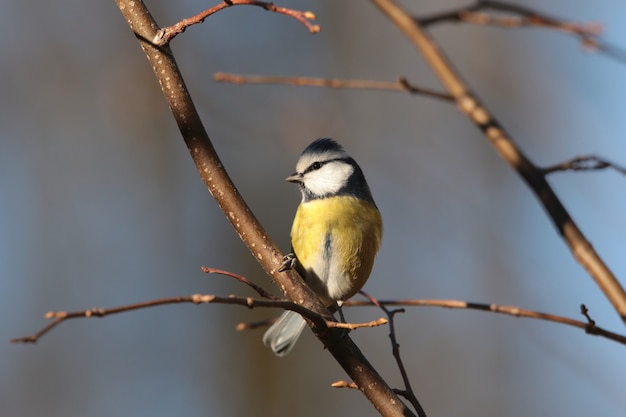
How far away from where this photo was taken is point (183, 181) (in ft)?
Result: 26.3

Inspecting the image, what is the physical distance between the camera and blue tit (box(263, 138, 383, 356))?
3023mm

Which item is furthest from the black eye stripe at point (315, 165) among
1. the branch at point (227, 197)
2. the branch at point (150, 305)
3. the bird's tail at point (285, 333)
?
the branch at point (150, 305)

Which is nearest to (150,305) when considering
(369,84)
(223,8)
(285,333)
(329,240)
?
(369,84)

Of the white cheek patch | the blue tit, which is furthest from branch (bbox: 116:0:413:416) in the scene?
the white cheek patch

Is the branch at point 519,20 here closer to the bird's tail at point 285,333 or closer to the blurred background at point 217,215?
the bird's tail at point 285,333

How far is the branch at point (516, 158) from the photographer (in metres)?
1.04

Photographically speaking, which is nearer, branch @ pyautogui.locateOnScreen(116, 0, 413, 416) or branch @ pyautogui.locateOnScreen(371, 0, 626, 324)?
branch @ pyautogui.locateOnScreen(371, 0, 626, 324)

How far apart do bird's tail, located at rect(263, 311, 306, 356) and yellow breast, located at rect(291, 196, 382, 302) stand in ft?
0.51

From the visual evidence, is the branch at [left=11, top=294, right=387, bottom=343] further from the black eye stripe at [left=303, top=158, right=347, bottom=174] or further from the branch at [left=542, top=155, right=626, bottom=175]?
the black eye stripe at [left=303, top=158, right=347, bottom=174]

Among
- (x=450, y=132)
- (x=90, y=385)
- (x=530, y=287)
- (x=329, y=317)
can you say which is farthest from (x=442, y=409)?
(x=329, y=317)

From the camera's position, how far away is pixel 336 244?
9.94ft

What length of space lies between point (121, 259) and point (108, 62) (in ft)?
6.89

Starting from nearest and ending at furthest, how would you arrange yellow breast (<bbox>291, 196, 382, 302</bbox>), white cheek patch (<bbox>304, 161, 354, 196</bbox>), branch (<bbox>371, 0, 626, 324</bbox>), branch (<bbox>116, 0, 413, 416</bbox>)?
branch (<bbox>371, 0, 626, 324</bbox>) < branch (<bbox>116, 0, 413, 416</bbox>) < yellow breast (<bbox>291, 196, 382, 302</bbox>) < white cheek patch (<bbox>304, 161, 354, 196</bbox>)

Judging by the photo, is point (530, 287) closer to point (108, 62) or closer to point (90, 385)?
point (90, 385)
